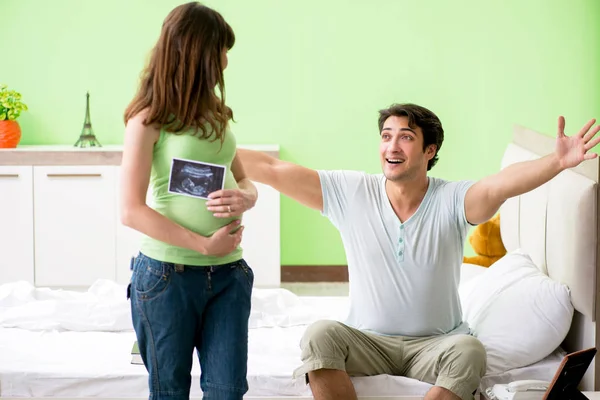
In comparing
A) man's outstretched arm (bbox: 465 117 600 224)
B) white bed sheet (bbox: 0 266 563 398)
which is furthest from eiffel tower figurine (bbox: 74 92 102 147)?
man's outstretched arm (bbox: 465 117 600 224)

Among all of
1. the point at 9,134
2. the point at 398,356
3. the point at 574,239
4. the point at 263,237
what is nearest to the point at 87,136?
the point at 9,134

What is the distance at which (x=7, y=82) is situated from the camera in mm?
5133

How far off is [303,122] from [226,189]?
10.4 ft

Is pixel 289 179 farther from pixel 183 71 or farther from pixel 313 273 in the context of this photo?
pixel 313 273

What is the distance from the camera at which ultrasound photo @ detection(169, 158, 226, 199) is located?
6.46 ft

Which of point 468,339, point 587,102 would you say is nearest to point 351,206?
point 468,339

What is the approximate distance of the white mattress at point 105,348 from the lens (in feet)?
8.59

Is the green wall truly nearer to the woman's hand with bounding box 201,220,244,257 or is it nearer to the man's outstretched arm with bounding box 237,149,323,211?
the man's outstretched arm with bounding box 237,149,323,211

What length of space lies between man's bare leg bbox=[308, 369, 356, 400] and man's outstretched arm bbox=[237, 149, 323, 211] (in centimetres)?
58

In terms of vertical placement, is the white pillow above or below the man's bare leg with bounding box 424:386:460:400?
above

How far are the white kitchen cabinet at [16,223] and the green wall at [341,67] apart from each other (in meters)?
0.46

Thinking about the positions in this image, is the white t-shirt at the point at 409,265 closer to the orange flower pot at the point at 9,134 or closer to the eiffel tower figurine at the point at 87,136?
the eiffel tower figurine at the point at 87,136

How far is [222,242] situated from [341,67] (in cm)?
326

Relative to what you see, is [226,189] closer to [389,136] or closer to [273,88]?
[389,136]
